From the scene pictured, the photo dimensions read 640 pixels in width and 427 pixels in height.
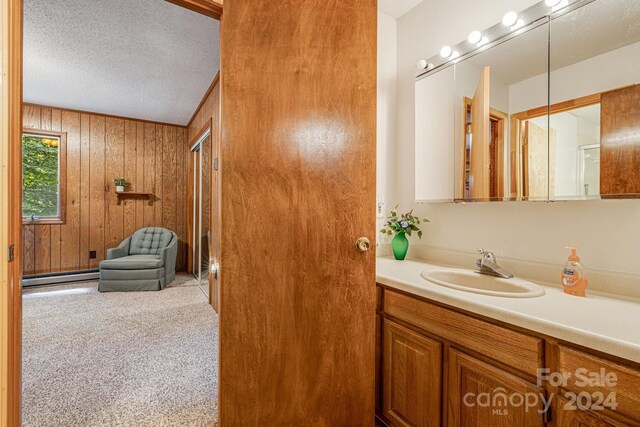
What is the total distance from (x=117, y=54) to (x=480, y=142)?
3.36 m

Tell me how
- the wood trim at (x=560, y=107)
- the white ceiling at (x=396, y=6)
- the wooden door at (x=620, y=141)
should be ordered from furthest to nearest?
the white ceiling at (x=396, y=6) < the wood trim at (x=560, y=107) < the wooden door at (x=620, y=141)

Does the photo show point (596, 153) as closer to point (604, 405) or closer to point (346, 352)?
point (604, 405)

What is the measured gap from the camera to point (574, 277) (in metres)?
1.13

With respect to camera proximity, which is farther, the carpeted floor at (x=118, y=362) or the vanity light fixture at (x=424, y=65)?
the vanity light fixture at (x=424, y=65)

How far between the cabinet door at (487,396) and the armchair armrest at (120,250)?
4759 mm

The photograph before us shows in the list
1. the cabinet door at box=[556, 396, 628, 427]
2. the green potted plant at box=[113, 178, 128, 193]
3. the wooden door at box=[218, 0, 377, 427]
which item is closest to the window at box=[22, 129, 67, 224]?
the green potted plant at box=[113, 178, 128, 193]

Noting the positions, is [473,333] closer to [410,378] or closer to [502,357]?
[502,357]

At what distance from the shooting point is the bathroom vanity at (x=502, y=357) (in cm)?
77

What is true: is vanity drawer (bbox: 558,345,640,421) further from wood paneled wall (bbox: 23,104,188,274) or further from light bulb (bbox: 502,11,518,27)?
wood paneled wall (bbox: 23,104,188,274)

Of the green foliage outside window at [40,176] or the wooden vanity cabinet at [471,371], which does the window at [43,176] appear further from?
the wooden vanity cabinet at [471,371]

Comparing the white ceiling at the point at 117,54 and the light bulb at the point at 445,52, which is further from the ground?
the white ceiling at the point at 117,54

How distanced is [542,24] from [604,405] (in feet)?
5.05

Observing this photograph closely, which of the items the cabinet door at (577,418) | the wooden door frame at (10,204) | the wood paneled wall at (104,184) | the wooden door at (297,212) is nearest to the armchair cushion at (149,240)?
the wood paneled wall at (104,184)

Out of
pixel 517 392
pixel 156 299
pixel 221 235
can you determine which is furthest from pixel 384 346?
pixel 156 299
